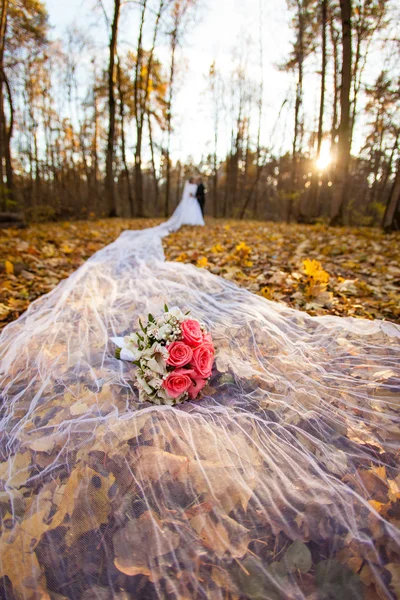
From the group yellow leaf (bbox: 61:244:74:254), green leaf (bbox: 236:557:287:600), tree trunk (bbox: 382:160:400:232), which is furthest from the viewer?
tree trunk (bbox: 382:160:400:232)

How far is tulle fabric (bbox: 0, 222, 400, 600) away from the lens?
0.84m

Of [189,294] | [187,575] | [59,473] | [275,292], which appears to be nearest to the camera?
[187,575]

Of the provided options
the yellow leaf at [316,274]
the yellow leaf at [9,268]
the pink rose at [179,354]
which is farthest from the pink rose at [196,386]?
the yellow leaf at [9,268]

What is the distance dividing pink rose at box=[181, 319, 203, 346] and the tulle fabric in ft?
0.92

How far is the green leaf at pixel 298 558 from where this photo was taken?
0.83 m

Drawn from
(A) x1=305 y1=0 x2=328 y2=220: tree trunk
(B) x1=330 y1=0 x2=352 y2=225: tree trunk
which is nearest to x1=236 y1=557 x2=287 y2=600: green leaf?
(B) x1=330 y1=0 x2=352 y2=225: tree trunk

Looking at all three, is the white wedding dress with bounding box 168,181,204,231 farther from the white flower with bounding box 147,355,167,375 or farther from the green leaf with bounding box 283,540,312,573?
the green leaf with bounding box 283,540,312,573

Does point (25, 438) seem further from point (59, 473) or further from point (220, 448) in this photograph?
point (220, 448)

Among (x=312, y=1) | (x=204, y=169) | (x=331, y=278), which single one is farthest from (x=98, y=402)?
(x=204, y=169)

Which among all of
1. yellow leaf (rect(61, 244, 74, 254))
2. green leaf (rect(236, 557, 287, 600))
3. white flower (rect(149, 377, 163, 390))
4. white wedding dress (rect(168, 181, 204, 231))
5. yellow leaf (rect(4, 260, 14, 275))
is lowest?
green leaf (rect(236, 557, 287, 600))

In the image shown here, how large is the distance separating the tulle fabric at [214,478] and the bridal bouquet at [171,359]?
10 centimetres

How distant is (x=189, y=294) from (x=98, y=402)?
4.44 feet

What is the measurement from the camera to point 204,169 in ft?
116

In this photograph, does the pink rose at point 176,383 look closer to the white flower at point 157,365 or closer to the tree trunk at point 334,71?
the white flower at point 157,365
